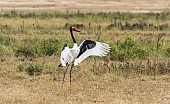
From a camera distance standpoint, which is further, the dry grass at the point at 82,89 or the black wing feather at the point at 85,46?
the black wing feather at the point at 85,46

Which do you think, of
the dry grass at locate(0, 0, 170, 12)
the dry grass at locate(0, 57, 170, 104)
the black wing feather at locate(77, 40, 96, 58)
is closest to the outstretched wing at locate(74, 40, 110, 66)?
the black wing feather at locate(77, 40, 96, 58)

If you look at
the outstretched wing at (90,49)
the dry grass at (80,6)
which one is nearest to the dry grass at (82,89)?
the outstretched wing at (90,49)

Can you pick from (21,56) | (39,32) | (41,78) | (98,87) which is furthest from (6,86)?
(39,32)

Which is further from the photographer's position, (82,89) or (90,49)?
(82,89)

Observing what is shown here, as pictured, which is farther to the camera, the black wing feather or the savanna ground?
the black wing feather

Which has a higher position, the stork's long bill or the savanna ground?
the stork's long bill

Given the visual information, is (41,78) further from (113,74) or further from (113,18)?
(113,18)

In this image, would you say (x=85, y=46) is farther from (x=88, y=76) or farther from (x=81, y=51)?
(x=88, y=76)

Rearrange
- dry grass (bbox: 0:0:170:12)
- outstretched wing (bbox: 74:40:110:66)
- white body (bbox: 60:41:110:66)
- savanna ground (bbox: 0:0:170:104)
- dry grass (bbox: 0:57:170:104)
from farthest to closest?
dry grass (bbox: 0:0:170:12) < outstretched wing (bbox: 74:40:110:66) < white body (bbox: 60:41:110:66) < savanna ground (bbox: 0:0:170:104) < dry grass (bbox: 0:57:170:104)

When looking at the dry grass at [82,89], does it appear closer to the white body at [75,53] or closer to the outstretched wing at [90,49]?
the white body at [75,53]

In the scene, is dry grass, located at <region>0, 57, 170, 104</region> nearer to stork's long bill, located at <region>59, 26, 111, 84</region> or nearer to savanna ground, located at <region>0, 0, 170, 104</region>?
savanna ground, located at <region>0, 0, 170, 104</region>

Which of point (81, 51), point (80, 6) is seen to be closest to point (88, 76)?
point (81, 51)

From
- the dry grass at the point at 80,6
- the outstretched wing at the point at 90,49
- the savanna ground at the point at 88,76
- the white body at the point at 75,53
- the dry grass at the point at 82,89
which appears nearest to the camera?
the dry grass at the point at 82,89

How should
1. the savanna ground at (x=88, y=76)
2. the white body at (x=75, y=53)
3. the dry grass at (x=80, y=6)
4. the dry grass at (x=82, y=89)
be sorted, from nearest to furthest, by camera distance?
the dry grass at (x=82, y=89), the savanna ground at (x=88, y=76), the white body at (x=75, y=53), the dry grass at (x=80, y=6)
